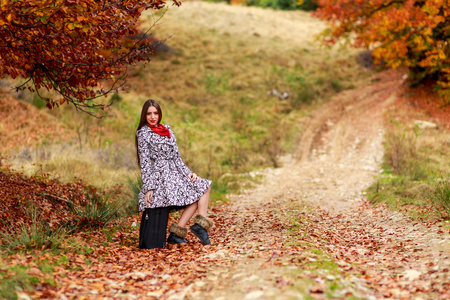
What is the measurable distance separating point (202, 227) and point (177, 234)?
14.8 inches

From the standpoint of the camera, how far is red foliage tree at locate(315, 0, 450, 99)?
45.3ft

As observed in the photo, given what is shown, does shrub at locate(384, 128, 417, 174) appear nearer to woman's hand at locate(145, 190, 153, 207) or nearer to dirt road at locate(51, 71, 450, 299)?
dirt road at locate(51, 71, 450, 299)

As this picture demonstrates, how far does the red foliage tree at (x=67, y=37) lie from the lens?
172 inches

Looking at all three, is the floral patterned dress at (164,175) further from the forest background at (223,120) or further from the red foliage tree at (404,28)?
the red foliage tree at (404,28)

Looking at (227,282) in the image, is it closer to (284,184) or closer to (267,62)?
(284,184)

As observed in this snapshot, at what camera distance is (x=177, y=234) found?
5508mm

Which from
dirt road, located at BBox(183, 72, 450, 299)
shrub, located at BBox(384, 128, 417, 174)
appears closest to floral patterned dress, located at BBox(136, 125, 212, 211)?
dirt road, located at BBox(183, 72, 450, 299)

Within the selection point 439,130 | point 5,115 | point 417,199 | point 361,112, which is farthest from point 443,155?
point 5,115

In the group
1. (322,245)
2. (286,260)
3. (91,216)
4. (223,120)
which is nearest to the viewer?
(286,260)

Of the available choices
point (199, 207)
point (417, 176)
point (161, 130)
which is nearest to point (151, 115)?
point (161, 130)

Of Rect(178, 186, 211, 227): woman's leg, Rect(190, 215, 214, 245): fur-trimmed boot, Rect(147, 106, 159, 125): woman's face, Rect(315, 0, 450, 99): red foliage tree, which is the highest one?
Rect(315, 0, 450, 99): red foliage tree

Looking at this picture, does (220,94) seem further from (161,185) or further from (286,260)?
(286,260)

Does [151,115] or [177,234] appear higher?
[151,115]

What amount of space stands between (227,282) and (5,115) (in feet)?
38.9
